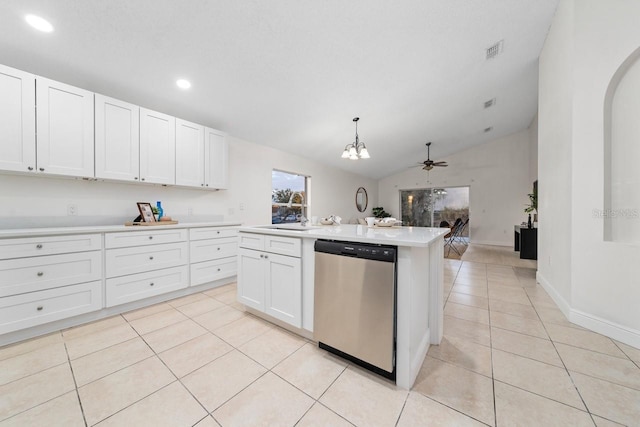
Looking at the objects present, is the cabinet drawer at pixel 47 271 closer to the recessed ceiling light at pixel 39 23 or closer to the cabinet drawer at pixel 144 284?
the cabinet drawer at pixel 144 284

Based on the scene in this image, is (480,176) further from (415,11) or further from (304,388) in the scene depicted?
(304,388)

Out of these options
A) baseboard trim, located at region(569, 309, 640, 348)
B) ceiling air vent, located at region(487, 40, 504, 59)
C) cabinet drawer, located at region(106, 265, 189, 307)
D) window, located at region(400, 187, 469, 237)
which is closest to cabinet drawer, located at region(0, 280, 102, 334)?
cabinet drawer, located at region(106, 265, 189, 307)

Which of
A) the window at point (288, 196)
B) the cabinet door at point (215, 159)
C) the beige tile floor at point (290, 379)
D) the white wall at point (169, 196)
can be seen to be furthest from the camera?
the window at point (288, 196)

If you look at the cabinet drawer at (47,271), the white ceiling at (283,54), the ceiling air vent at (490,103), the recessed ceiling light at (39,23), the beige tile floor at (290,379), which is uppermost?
the ceiling air vent at (490,103)

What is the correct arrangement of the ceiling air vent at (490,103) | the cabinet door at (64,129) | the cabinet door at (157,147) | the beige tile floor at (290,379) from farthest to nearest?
the ceiling air vent at (490,103)
the cabinet door at (157,147)
the cabinet door at (64,129)
the beige tile floor at (290,379)

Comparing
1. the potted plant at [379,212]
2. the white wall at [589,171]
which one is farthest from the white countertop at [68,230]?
the potted plant at [379,212]

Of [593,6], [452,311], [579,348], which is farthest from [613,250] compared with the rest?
[593,6]

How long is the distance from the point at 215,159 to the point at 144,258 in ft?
5.13

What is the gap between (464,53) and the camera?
280cm

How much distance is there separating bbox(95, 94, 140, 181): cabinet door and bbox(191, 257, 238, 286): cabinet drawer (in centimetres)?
126

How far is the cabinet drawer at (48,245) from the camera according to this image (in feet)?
5.83

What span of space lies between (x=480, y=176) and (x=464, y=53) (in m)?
5.70

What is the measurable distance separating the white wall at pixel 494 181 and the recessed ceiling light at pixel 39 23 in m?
8.75

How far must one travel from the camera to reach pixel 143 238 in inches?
96.2
